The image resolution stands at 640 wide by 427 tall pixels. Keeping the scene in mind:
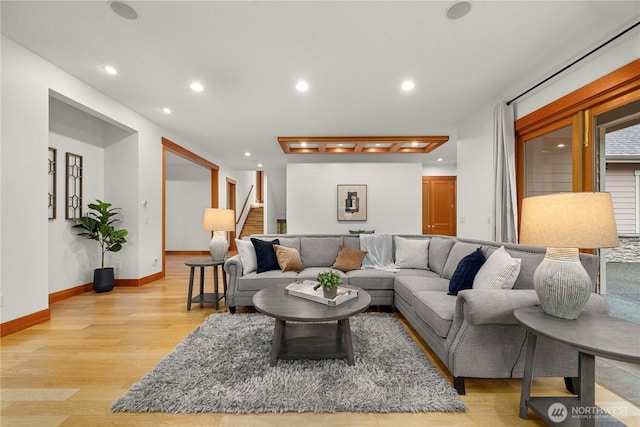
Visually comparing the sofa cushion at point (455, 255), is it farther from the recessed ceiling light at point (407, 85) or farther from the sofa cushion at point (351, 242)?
the recessed ceiling light at point (407, 85)

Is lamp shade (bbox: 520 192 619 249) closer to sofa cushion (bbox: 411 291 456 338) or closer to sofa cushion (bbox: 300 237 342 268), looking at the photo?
sofa cushion (bbox: 411 291 456 338)

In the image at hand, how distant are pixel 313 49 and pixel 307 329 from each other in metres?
2.62

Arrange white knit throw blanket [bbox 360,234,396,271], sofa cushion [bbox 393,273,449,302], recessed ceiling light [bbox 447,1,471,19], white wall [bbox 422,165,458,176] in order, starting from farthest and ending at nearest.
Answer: white wall [bbox 422,165,458,176] < white knit throw blanket [bbox 360,234,396,271] < sofa cushion [bbox 393,273,449,302] < recessed ceiling light [bbox 447,1,471,19]

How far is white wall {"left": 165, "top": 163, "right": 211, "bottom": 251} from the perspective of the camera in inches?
319

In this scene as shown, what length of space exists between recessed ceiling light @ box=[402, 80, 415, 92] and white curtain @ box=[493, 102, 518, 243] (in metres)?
1.28

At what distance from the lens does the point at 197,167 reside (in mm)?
8102

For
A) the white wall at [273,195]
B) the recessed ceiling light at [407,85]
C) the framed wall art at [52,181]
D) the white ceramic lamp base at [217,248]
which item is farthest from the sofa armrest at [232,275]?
the white wall at [273,195]

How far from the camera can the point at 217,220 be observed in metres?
3.71

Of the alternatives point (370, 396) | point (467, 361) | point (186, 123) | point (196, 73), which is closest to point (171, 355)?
point (370, 396)

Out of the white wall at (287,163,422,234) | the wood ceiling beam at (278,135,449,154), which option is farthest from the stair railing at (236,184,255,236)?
the wood ceiling beam at (278,135,449,154)

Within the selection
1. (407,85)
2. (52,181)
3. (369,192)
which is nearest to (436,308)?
(407,85)

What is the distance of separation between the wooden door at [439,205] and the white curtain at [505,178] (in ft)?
15.1

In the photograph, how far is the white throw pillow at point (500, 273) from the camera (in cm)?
200

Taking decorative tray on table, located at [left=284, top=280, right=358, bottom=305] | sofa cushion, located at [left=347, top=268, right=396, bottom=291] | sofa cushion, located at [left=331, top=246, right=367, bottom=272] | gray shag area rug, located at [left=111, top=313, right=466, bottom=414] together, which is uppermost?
sofa cushion, located at [left=331, top=246, right=367, bottom=272]
